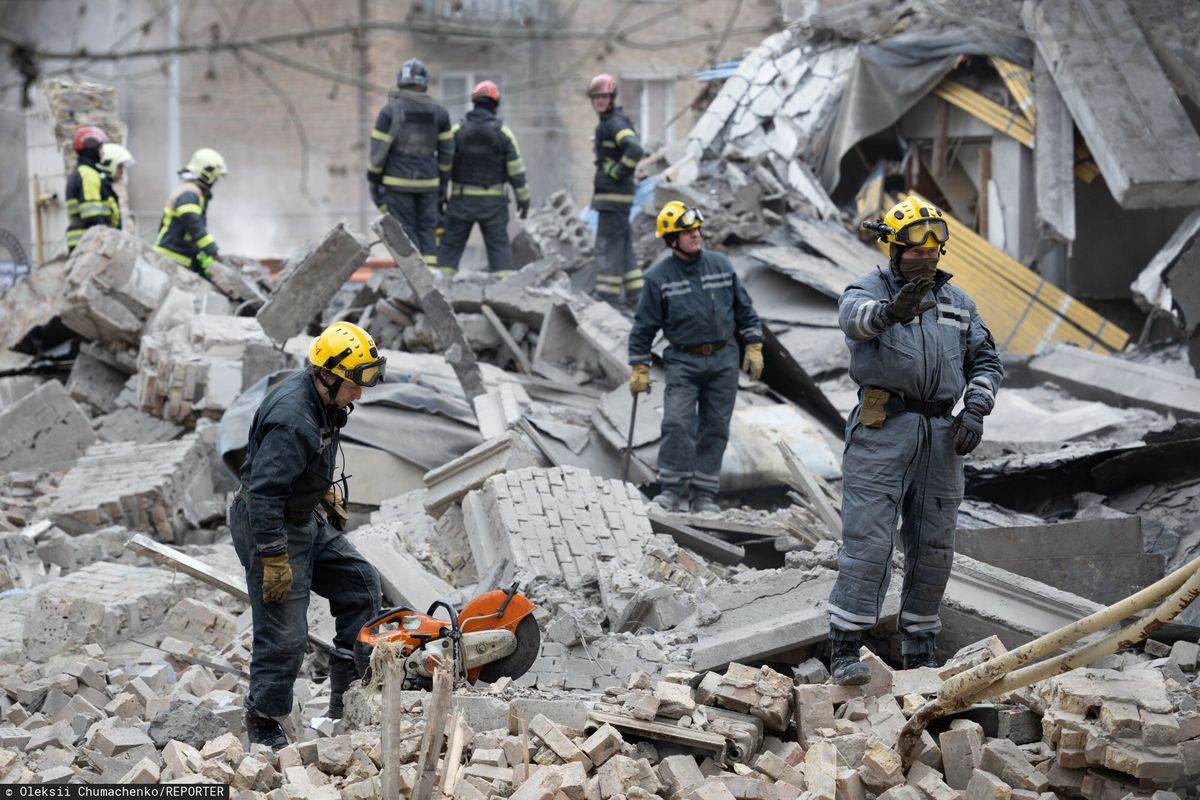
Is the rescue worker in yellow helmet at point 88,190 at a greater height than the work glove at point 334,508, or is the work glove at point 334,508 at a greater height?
the rescue worker in yellow helmet at point 88,190

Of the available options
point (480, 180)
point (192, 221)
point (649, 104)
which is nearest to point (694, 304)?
point (480, 180)

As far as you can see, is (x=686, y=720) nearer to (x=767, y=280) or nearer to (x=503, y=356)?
(x=503, y=356)

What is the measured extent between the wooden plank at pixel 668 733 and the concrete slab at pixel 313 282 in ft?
14.7

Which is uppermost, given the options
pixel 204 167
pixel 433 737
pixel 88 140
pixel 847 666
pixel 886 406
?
pixel 88 140

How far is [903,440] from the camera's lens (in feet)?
16.9

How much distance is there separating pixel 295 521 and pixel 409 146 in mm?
6810

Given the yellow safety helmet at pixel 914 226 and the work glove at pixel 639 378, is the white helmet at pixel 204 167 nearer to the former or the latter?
the work glove at pixel 639 378

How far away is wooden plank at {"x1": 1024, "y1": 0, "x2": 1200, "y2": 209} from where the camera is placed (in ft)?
36.3

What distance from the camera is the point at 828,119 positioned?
14.5 metres

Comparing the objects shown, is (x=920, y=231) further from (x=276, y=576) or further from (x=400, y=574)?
(x=400, y=574)

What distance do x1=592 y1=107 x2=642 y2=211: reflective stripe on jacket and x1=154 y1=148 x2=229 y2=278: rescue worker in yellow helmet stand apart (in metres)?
3.47

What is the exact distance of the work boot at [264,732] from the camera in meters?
5.42

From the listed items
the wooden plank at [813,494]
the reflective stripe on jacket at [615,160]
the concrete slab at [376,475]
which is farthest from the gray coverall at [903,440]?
the reflective stripe on jacket at [615,160]

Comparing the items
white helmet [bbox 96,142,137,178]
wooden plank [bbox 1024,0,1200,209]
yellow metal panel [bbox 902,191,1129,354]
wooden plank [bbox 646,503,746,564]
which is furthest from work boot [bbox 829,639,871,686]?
white helmet [bbox 96,142,137,178]
